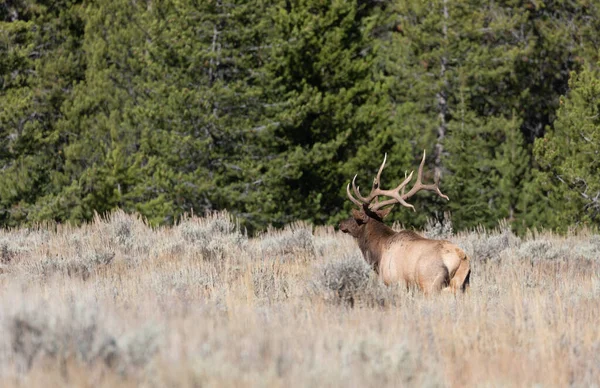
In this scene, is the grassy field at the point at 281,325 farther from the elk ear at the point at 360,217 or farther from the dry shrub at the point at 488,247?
the elk ear at the point at 360,217

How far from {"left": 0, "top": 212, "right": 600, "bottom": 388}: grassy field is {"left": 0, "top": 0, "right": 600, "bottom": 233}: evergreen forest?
1120 centimetres

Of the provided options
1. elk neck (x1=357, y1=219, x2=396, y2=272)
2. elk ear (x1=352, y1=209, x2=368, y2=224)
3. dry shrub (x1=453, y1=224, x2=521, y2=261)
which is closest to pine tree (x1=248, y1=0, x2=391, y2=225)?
dry shrub (x1=453, y1=224, x2=521, y2=261)

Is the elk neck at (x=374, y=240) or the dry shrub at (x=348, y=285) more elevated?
the dry shrub at (x=348, y=285)

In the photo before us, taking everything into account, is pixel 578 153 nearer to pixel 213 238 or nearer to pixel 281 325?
pixel 213 238

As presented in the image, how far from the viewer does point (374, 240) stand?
8.91 meters

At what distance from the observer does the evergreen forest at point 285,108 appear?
75.0 feet

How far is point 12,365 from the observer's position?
396 centimetres

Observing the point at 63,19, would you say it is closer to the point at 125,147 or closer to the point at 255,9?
the point at 125,147

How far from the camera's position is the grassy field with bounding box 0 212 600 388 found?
160 inches

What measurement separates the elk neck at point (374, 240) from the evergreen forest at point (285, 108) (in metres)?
10.5

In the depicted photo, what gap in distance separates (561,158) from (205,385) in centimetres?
2288

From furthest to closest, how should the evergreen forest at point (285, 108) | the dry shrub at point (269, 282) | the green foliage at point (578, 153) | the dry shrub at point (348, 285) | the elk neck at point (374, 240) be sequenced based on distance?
1. the evergreen forest at point (285, 108)
2. the green foliage at point (578, 153)
3. the elk neck at point (374, 240)
4. the dry shrub at point (269, 282)
5. the dry shrub at point (348, 285)

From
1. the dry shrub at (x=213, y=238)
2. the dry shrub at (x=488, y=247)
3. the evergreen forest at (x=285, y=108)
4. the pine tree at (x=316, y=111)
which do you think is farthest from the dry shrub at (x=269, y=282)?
the pine tree at (x=316, y=111)

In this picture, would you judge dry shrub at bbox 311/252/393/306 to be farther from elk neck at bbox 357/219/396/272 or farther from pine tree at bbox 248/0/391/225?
pine tree at bbox 248/0/391/225
